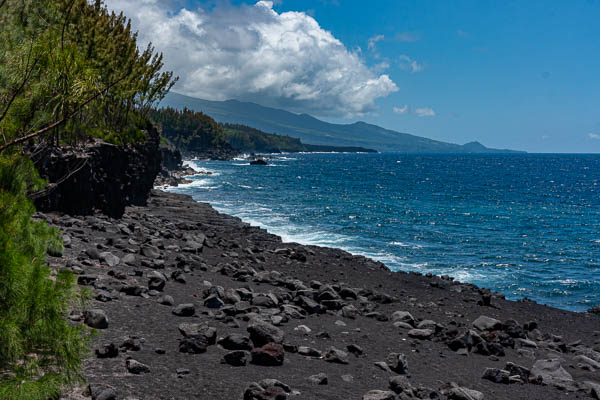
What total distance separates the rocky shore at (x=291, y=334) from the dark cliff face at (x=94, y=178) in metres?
1.66

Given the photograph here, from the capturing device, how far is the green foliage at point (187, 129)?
596 feet

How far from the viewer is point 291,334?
11.9 metres

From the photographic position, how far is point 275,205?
5609 centimetres

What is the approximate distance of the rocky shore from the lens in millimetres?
8562

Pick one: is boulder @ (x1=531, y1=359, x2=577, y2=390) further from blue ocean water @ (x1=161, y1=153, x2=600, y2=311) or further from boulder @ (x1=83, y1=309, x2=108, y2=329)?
blue ocean water @ (x1=161, y1=153, x2=600, y2=311)

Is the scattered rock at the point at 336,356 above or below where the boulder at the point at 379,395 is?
below

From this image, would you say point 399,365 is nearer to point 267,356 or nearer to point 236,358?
point 267,356

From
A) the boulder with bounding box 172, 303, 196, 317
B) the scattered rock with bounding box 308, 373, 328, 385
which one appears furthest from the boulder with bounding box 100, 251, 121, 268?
the scattered rock with bounding box 308, 373, 328, 385

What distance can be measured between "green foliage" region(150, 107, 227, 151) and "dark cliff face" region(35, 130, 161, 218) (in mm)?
145600

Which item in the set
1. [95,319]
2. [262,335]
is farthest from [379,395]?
[95,319]

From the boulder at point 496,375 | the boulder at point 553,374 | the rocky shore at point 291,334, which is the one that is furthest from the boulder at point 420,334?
the boulder at point 553,374

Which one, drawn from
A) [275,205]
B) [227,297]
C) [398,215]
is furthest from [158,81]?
[227,297]

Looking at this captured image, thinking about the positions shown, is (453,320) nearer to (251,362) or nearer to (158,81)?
(251,362)

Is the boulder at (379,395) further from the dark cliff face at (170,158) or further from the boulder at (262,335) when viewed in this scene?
the dark cliff face at (170,158)
